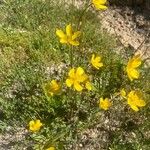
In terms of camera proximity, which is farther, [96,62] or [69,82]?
[96,62]

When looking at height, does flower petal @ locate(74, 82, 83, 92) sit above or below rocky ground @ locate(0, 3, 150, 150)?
below

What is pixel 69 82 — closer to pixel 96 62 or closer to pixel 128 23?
pixel 96 62

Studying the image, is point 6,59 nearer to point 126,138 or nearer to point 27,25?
point 27,25

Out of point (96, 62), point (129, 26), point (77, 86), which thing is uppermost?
point (129, 26)

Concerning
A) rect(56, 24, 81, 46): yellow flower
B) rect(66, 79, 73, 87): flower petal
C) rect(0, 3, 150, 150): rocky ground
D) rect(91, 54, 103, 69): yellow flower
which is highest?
rect(0, 3, 150, 150): rocky ground

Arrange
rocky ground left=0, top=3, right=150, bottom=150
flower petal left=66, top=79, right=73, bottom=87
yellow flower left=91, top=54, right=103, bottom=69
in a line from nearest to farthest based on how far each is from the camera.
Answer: flower petal left=66, top=79, right=73, bottom=87 → yellow flower left=91, top=54, right=103, bottom=69 → rocky ground left=0, top=3, right=150, bottom=150

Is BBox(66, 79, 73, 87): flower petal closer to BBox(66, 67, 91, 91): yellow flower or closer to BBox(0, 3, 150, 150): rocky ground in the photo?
BBox(66, 67, 91, 91): yellow flower

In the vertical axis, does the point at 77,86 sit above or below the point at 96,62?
below

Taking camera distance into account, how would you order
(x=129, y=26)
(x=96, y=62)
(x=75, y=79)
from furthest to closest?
(x=129, y=26), (x=96, y=62), (x=75, y=79)

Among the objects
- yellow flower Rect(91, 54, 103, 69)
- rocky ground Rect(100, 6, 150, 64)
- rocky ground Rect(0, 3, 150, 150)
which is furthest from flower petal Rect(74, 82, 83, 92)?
rocky ground Rect(100, 6, 150, 64)

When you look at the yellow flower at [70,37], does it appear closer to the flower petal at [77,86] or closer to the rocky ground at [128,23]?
the flower petal at [77,86]

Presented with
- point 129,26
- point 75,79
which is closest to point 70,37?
point 75,79
